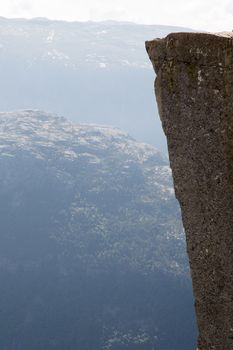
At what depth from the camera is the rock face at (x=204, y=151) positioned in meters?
5.79

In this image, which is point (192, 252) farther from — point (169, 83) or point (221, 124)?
point (169, 83)

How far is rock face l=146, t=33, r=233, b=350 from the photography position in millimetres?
5785

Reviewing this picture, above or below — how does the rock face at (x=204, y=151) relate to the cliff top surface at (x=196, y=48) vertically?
below

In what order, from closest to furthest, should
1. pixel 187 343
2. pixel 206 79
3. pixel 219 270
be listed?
pixel 206 79, pixel 219 270, pixel 187 343

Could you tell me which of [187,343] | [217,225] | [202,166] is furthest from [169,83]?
[187,343]

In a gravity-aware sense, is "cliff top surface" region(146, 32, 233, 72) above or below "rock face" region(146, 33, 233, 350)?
above

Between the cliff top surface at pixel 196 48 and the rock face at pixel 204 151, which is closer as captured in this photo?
the cliff top surface at pixel 196 48

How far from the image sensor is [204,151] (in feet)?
19.8

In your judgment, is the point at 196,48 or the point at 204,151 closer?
the point at 196,48

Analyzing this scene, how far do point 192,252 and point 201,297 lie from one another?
2.03 feet

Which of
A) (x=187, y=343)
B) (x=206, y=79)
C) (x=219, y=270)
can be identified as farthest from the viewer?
(x=187, y=343)

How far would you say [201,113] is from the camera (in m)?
5.93

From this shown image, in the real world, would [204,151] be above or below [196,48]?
below

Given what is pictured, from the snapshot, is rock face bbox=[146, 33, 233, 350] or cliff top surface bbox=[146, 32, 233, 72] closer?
cliff top surface bbox=[146, 32, 233, 72]
